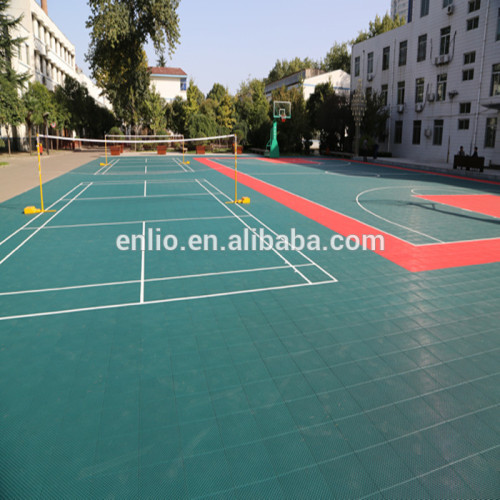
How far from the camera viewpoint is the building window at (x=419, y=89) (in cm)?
4203

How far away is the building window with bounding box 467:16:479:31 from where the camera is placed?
3497 cm

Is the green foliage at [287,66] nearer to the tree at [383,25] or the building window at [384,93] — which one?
the tree at [383,25]

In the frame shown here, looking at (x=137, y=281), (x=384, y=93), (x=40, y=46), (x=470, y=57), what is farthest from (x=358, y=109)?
(x=40, y=46)

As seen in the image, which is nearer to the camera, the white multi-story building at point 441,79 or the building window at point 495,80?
the building window at point 495,80

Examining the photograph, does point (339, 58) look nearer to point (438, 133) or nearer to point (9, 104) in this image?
point (438, 133)

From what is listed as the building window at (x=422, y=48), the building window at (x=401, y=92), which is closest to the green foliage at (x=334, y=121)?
the building window at (x=401, y=92)

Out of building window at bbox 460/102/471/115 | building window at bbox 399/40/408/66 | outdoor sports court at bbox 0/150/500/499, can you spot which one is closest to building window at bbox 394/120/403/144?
building window at bbox 399/40/408/66

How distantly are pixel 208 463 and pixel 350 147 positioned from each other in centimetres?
4986

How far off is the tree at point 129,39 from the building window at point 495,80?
114 ft

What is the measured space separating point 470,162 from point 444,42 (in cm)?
1487

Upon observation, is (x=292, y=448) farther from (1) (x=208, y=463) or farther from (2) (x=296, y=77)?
(2) (x=296, y=77)

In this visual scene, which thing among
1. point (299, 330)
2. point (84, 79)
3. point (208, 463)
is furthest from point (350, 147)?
point (84, 79)

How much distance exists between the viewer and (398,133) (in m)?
45.8

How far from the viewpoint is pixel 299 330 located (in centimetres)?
702
